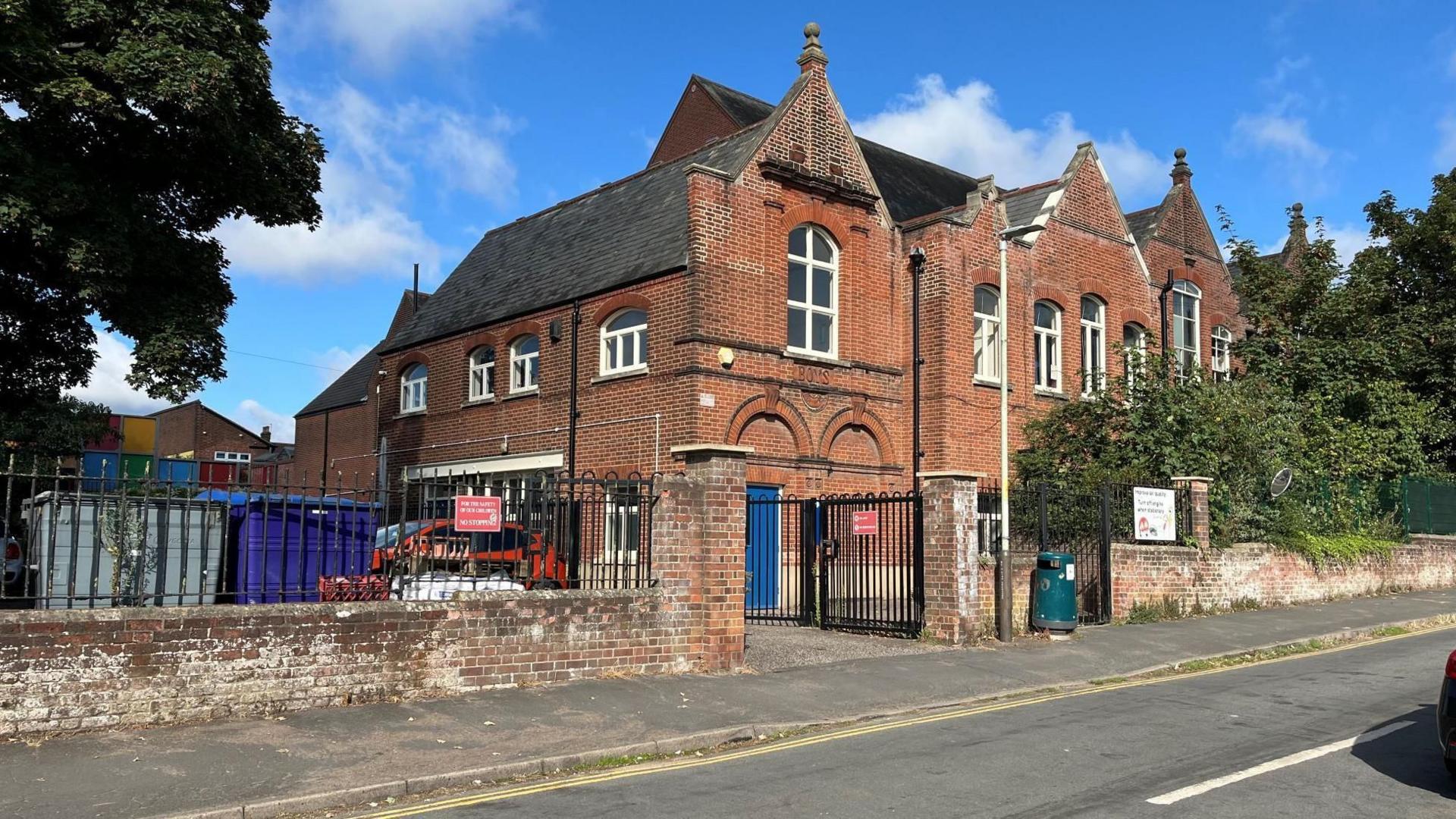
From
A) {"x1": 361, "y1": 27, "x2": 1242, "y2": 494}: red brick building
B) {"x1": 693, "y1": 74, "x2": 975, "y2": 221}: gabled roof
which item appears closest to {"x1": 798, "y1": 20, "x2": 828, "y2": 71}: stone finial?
{"x1": 361, "y1": 27, "x2": 1242, "y2": 494}: red brick building

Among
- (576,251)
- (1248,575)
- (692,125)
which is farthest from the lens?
(692,125)

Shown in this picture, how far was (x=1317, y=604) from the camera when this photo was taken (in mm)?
21359

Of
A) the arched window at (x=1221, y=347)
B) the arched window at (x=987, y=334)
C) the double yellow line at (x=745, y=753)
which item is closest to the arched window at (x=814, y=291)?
the arched window at (x=987, y=334)

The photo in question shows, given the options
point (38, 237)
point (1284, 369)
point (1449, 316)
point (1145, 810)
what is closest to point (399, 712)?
point (1145, 810)

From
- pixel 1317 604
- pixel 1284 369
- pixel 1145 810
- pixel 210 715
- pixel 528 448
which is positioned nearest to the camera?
pixel 1145 810

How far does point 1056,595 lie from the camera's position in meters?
16.0

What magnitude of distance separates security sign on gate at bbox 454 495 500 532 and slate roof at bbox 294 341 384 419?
28824 mm

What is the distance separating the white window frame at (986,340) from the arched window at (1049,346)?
1.61 m

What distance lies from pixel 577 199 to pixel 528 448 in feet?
21.8

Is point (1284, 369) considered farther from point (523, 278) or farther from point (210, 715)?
point (210, 715)

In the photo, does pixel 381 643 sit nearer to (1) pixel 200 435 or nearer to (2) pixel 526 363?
(2) pixel 526 363

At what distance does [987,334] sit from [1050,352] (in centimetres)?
244

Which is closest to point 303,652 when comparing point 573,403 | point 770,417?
point 770,417

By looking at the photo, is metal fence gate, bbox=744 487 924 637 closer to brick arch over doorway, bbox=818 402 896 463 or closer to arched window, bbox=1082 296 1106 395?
brick arch over doorway, bbox=818 402 896 463
